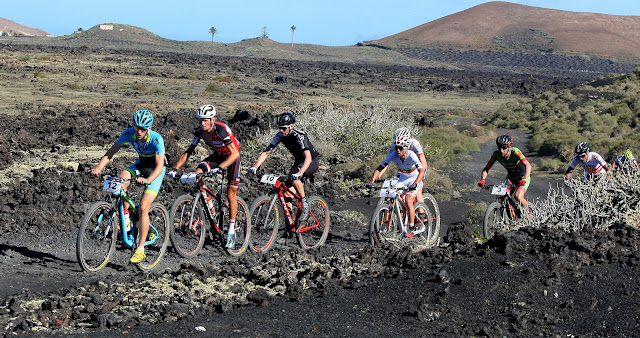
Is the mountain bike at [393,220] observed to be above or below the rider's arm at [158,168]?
below

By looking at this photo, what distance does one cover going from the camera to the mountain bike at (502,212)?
10898 millimetres

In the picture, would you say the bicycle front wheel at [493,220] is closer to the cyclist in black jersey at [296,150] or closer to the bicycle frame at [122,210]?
the cyclist in black jersey at [296,150]

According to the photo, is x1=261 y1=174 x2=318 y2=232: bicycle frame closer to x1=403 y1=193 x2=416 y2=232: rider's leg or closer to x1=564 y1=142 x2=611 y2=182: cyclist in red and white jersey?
x1=403 y1=193 x2=416 y2=232: rider's leg

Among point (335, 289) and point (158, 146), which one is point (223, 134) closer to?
point (158, 146)

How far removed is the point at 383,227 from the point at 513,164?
2.38 meters

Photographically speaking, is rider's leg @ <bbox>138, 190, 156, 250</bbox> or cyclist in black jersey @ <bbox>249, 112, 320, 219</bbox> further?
cyclist in black jersey @ <bbox>249, 112, 320, 219</bbox>

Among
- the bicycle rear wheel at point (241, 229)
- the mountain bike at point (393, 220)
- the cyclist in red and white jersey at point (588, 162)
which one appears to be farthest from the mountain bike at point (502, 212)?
the bicycle rear wheel at point (241, 229)

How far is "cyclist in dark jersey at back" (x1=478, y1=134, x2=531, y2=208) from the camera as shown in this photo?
35.9 ft

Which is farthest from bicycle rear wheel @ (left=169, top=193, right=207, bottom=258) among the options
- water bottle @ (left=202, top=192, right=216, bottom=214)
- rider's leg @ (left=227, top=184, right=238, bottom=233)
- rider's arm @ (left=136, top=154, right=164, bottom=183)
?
rider's arm @ (left=136, top=154, right=164, bottom=183)

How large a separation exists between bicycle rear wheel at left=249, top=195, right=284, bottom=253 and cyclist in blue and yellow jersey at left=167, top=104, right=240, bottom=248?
0.42m

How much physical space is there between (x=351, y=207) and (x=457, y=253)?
20.2ft

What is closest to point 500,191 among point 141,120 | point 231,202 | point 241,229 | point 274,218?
point 274,218

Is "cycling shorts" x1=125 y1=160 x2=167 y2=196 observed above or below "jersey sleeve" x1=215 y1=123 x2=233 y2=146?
below

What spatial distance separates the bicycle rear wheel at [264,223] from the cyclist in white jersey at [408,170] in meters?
1.23
